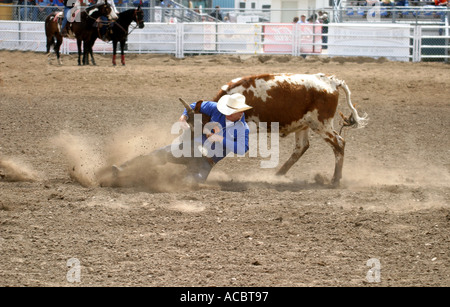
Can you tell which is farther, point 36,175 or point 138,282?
point 36,175

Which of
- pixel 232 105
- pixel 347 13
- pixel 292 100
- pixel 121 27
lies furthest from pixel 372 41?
pixel 232 105

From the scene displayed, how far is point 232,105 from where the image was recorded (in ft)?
22.9

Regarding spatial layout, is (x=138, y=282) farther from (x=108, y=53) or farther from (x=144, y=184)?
(x=108, y=53)

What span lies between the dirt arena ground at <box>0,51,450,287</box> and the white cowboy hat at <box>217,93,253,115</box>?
871mm

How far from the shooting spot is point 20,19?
21672 millimetres

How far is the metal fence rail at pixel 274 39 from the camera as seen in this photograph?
19.4 m

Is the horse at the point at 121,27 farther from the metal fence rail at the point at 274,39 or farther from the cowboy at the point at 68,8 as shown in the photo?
the metal fence rail at the point at 274,39

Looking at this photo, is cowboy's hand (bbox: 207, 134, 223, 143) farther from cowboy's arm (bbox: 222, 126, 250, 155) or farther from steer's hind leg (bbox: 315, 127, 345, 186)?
steer's hind leg (bbox: 315, 127, 345, 186)

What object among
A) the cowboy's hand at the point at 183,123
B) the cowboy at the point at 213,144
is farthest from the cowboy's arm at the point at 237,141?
the cowboy's hand at the point at 183,123

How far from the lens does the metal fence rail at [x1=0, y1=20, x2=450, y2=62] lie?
19391 mm

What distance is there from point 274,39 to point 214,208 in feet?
48.8

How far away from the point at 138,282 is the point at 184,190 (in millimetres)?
2653

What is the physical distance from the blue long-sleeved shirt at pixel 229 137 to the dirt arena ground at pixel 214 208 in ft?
1.39

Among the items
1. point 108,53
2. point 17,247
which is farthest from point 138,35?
point 17,247
